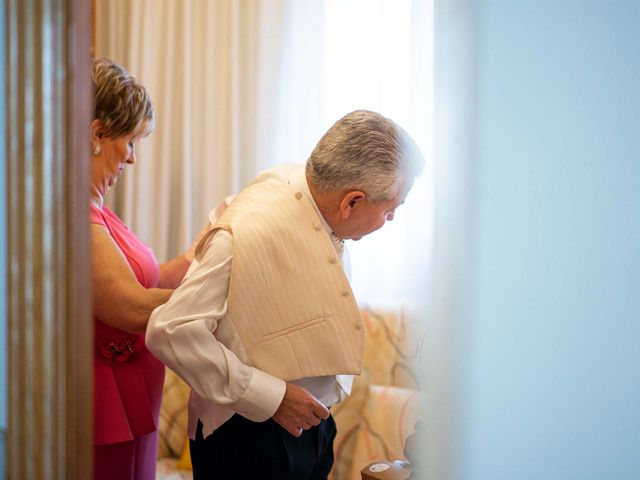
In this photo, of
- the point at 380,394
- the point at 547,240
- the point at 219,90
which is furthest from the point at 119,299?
the point at 219,90

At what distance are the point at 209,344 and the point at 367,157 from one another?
0.39 meters

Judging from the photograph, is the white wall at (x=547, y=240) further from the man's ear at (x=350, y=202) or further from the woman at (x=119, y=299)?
the woman at (x=119, y=299)

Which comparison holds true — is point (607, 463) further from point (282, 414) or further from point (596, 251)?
point (282, 414)

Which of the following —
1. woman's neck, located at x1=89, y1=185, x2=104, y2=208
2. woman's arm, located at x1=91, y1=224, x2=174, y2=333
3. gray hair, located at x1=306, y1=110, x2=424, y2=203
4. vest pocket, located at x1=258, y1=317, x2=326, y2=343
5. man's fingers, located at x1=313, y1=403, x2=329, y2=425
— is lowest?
man's fingers, located at x1=313, y1=403, x2=329, y2=425

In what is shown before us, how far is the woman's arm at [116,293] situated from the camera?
1243mm

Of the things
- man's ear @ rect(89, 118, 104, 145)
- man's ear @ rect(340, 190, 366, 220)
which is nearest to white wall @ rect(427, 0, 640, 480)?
man's ear @ rect(340, 190, 366, 220)

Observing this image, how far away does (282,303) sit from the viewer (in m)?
1.20

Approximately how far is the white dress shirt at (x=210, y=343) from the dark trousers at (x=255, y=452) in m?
0.11

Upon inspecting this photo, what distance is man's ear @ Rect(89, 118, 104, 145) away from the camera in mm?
1300

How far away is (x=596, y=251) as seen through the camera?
0.85 meters

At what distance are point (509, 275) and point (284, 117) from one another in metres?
1.74

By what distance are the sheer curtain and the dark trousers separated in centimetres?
111

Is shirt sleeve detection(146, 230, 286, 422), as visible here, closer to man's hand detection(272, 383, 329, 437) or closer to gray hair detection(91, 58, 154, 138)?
man's hand detection(272, 383, 329, 437)

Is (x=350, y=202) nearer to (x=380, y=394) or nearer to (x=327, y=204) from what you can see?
(x=327, y=204)
